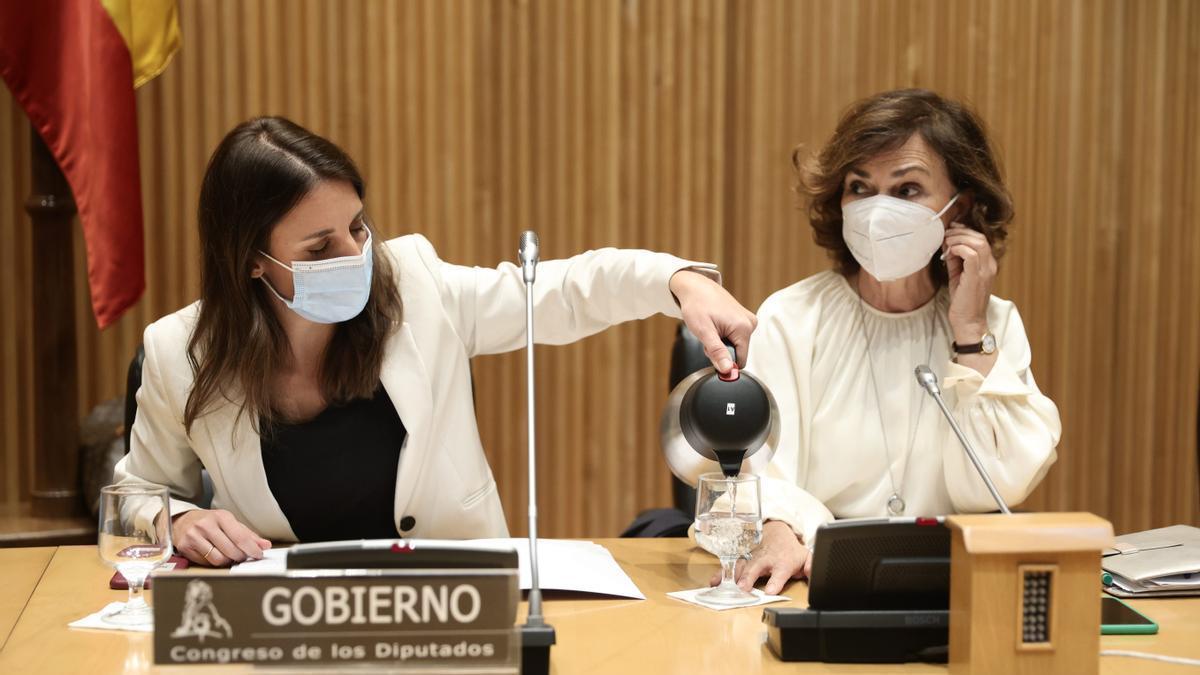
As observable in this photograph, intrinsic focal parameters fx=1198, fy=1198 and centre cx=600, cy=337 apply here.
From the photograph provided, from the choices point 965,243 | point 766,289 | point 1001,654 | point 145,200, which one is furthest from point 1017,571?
point 145,200

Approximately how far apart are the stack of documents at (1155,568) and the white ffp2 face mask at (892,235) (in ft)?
2.21

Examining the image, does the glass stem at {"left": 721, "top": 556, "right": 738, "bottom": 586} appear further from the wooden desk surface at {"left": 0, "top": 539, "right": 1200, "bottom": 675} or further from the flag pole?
the flag pole

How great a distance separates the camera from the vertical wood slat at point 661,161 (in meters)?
3.55

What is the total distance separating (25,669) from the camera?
1451mm

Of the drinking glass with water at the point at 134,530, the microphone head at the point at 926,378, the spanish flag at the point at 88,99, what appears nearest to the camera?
the drinking glass with water at the point at 134,530

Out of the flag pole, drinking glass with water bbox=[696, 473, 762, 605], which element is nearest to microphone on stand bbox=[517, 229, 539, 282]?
drinking glass with water bbox=[696, 473, 762, 605]

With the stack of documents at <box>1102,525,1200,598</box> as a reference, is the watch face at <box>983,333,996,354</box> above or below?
above

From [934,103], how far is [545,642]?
157 centimetres

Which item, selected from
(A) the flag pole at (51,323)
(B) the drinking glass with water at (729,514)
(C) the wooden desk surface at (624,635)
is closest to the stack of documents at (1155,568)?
(C) the wooden desk surface at (624,635)

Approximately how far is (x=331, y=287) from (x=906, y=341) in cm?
116

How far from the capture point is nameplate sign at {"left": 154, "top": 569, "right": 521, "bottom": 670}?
1246mm

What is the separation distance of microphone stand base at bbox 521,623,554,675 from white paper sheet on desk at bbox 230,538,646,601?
0.85 ft

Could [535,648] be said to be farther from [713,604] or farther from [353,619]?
[713,604]

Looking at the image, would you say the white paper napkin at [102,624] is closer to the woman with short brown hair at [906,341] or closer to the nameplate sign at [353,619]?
the nameplate sign at [353,619]
